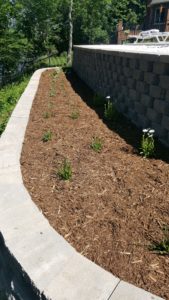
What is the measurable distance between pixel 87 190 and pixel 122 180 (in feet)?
1.46

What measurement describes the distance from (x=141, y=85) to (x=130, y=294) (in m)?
3.70

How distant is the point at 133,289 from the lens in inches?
88.7

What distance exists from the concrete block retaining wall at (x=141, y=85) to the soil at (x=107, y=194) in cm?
28

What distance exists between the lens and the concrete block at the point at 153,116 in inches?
181

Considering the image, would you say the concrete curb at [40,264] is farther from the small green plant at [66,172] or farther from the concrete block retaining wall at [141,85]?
the concrete block retaining wall at [141,85]

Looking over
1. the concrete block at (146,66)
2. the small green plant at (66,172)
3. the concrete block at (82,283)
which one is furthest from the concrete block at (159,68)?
the concrete block at (82,283)

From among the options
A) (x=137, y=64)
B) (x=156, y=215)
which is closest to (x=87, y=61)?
(x=137, y=64)

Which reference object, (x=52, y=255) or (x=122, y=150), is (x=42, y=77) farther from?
(x=52, y=255)

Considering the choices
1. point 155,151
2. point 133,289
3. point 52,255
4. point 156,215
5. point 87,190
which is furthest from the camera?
point 155,151

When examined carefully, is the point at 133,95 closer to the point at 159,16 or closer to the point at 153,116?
the point at 153,116

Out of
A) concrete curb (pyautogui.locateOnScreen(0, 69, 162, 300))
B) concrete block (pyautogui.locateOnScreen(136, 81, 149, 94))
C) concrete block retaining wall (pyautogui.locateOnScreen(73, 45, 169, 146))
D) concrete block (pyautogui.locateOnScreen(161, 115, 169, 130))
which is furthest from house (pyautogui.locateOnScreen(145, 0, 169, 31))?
concrete curb (pyautogui.locateOnScreen(0, 69, 162, 300))

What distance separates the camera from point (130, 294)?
2.20 m

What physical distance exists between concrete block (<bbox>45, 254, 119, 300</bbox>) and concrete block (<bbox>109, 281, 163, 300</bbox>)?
43mm

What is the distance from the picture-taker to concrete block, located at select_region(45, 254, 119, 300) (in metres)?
2.19
